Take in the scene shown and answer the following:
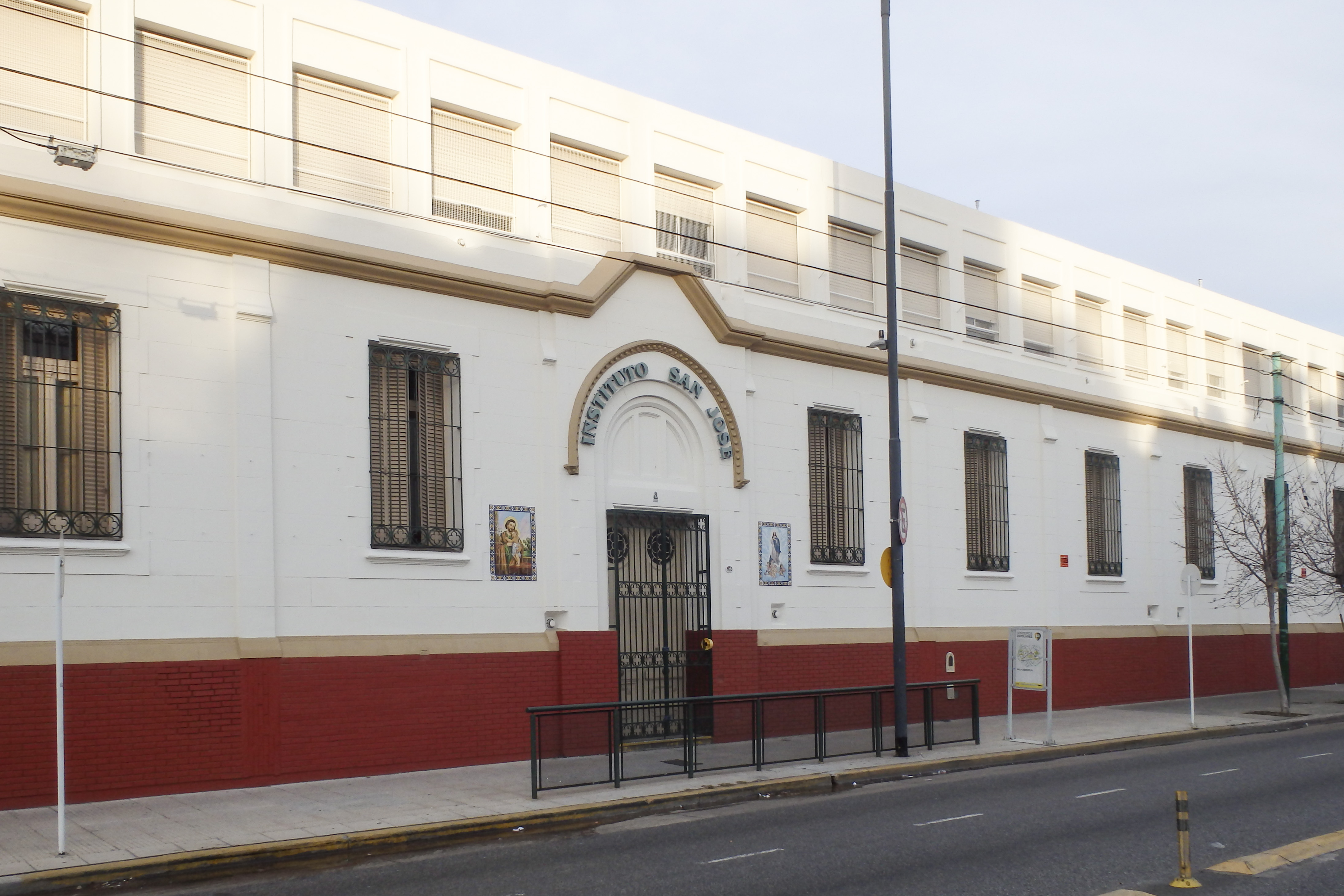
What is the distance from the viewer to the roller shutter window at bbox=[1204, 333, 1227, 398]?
30.5 meters

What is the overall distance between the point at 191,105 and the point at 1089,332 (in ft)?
61.7

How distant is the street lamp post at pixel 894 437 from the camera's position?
1742 cm

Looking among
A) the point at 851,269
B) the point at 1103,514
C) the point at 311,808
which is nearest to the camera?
the point at 311,808

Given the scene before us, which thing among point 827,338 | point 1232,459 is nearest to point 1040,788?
point 827,338

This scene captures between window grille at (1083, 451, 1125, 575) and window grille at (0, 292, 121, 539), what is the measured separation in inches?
748

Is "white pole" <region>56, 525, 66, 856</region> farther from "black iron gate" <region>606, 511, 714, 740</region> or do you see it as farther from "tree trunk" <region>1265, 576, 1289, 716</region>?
"tree trunk" <region>1265, 576, 1289, 716</region>

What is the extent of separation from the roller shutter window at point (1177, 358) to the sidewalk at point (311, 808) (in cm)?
1394

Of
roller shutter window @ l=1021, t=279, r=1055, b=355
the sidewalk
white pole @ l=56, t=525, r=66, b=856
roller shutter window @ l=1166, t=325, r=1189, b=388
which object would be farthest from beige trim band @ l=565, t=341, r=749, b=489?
roller shutter window @ l=1166, t=325, r=1189, b=388

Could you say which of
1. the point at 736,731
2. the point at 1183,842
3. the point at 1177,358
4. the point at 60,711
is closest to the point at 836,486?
the point at 736,731

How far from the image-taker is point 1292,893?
9.27m

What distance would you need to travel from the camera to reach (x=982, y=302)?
24.9 meters

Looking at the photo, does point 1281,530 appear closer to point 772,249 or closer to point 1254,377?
point 1254,377

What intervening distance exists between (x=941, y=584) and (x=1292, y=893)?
13.5 meters

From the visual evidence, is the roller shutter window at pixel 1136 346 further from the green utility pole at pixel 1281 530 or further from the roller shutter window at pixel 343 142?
the roller shutter window at pixel 343 142
